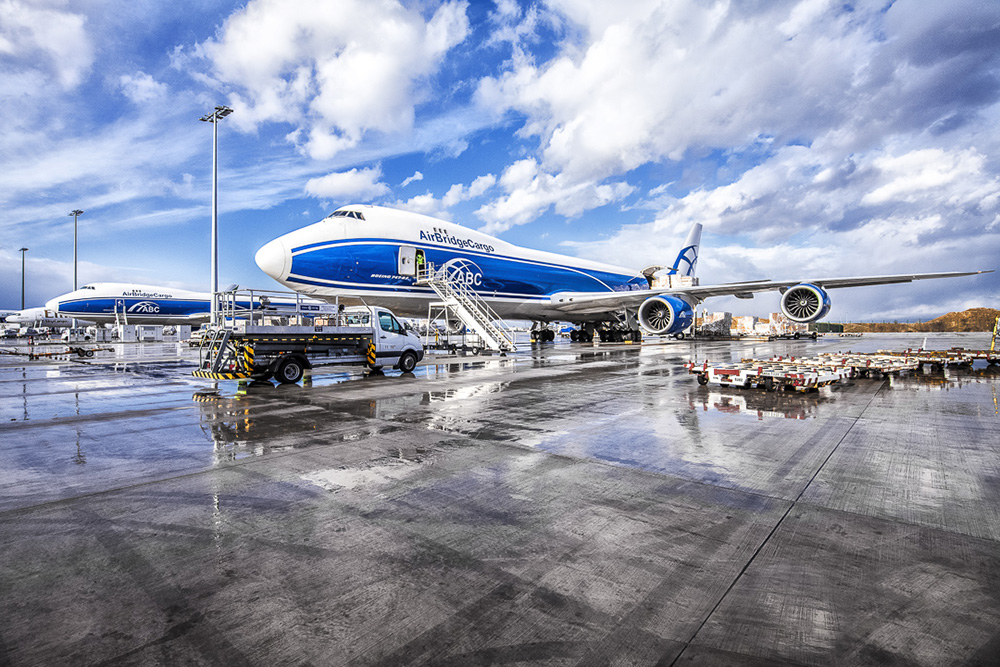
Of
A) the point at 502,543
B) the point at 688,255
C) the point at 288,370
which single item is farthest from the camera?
the point at 688,255

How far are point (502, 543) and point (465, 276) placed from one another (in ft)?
60.2

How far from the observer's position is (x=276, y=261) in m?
15.5

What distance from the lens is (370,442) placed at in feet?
18.9

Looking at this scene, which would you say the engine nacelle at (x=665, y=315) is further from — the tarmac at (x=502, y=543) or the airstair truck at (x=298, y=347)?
the tarmac at (x=502, y=543)

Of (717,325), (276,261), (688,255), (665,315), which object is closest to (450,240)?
(276,261)

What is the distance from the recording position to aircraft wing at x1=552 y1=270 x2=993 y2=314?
65.2ft

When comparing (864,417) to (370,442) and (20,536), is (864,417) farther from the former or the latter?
(20,536)

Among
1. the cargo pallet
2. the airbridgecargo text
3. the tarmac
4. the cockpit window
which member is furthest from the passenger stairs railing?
the tarmac

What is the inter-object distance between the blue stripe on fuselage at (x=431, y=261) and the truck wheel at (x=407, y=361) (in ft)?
14.2

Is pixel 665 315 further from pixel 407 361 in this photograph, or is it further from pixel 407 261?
pixel 407 361

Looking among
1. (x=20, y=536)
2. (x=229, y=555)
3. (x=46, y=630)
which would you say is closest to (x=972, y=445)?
(x=229, y=555)

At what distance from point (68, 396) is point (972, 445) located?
575 inches

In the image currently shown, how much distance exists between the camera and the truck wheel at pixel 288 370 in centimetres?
1148

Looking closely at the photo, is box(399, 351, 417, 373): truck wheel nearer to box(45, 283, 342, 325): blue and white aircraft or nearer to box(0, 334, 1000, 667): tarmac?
box(0, 334, 1000, 667): tarmac
